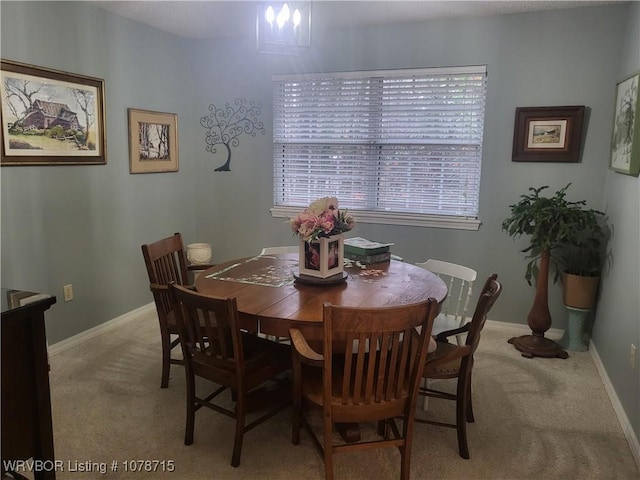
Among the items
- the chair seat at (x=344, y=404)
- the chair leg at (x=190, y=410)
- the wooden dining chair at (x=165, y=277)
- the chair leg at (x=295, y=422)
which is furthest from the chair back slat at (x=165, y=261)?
the chair seat at (x=344, y=404)

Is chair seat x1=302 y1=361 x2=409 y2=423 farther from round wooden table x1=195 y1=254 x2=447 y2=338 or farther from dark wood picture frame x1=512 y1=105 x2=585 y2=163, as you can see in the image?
dark wood picture frame x1=512 y1=105 x2=585 y2=163

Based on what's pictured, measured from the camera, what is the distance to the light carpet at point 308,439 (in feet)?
6.91

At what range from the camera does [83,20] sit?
327 centimetres

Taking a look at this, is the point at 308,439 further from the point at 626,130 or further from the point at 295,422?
the point at 626,130

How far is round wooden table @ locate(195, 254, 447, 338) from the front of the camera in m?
2.00

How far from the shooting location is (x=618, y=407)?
260 cm

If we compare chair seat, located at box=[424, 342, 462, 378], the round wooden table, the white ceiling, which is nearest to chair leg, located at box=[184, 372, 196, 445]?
the round wooden table

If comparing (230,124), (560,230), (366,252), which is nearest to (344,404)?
(366,252)

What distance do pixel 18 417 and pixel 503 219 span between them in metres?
3.32

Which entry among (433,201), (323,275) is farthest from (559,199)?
(323,275)

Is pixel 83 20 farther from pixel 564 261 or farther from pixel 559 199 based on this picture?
pixel 564 261

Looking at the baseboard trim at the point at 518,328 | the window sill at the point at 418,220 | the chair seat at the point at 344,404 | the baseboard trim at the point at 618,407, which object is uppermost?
the window sill at the point at 418,220

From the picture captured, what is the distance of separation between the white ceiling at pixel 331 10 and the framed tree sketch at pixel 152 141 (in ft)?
2.42

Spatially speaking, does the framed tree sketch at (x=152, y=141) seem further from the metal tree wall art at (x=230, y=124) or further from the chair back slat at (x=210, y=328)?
the chair back slat at (x=210, y=328)
